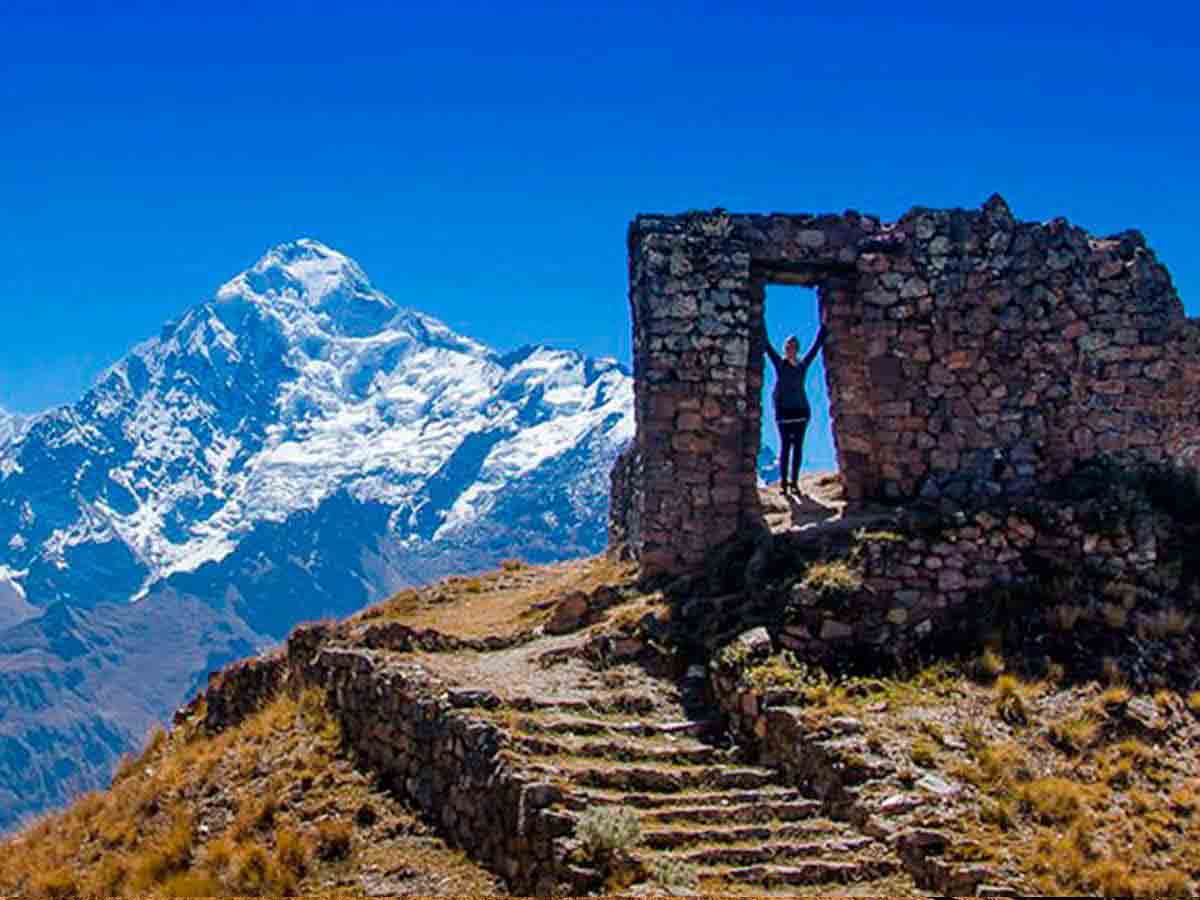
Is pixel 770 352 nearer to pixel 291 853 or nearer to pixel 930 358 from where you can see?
pixel 930 358

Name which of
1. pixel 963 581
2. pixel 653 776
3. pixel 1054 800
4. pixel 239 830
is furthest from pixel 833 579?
pixel 239 830

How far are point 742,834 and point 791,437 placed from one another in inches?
472

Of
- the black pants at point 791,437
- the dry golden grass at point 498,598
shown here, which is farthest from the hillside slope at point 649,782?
the black pants at point 791,437

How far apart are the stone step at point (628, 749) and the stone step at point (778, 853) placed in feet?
7.19

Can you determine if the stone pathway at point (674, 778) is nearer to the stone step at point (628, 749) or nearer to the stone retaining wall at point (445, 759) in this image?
the stone step at point (628, 749)

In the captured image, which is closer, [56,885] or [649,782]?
[649,782]

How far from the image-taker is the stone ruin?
896 inches

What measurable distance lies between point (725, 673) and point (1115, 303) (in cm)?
937

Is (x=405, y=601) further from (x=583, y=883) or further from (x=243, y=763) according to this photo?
(x=583, y=883)

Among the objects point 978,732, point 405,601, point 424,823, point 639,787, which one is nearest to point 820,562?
point 978,732

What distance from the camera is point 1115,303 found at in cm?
2278

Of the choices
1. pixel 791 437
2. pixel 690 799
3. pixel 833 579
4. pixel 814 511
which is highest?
pixel 791 437

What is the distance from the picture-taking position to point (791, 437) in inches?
1029

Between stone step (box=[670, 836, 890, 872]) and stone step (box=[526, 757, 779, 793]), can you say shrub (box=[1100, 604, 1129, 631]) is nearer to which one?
stone step (box=[526, 757, 779, 793])
